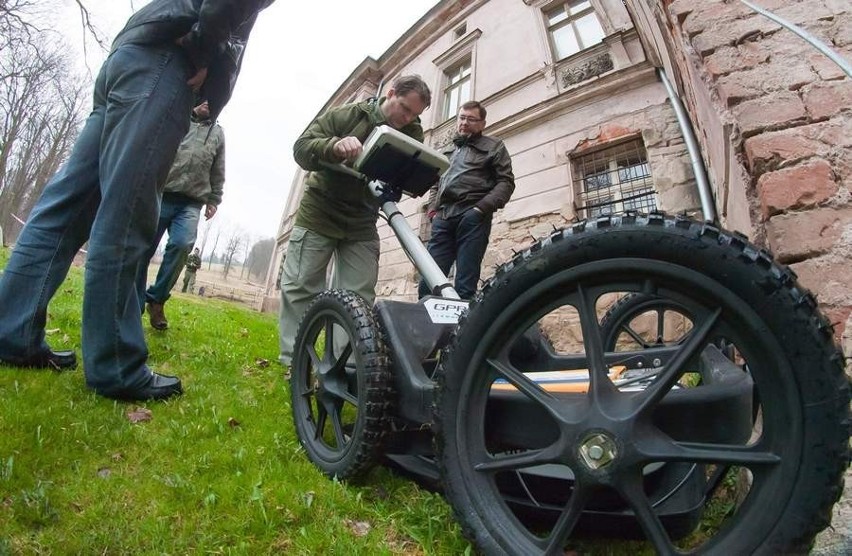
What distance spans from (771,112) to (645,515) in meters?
1.58

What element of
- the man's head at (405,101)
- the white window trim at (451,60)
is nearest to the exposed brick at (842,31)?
the man's head at (405,101)

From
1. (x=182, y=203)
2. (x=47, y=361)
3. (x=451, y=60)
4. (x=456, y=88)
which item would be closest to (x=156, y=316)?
(x=182, y=203)

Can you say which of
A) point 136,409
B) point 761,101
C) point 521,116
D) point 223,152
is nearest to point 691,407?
point 761,101

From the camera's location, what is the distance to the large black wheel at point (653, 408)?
28.5 inches

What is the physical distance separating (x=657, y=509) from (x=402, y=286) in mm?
7901

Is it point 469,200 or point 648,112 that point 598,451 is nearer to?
point 469,200

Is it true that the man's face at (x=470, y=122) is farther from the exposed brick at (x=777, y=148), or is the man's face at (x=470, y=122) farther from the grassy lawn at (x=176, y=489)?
the grassy lawn at (x=176, y=489)

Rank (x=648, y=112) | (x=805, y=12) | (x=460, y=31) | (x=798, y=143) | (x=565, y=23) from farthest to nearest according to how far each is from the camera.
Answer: (x=460, y=31) → (x=565, y=23) → (x=648, y=112) → (x=805, y=12) → (x=798, y=143)

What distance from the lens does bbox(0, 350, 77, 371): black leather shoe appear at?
184 cm

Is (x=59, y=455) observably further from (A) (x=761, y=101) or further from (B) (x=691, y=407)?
(A) (x=761, y=101)

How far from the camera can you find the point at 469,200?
3.68 metres

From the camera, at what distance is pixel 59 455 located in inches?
52.6

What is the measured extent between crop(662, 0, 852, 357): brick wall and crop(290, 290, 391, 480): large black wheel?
4.44ft

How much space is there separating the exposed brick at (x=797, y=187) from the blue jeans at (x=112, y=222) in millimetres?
2337
